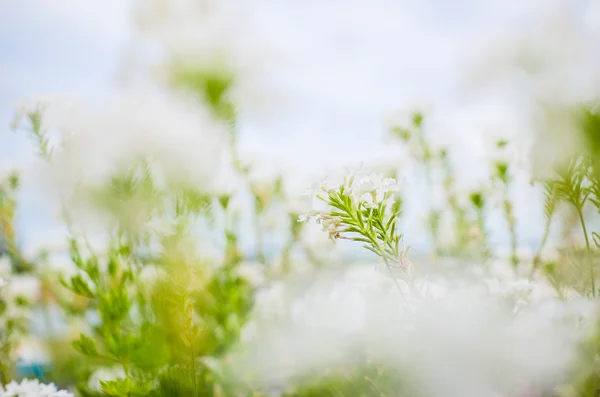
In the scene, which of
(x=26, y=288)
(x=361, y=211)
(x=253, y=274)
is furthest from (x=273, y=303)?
(x=361, y=211)

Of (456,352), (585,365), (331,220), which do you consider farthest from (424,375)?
(331,220)

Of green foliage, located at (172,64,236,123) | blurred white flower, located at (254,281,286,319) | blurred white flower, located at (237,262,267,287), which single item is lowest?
blurred white flower, located at (254,281,286,319)

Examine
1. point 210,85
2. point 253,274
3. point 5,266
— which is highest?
point 210,85

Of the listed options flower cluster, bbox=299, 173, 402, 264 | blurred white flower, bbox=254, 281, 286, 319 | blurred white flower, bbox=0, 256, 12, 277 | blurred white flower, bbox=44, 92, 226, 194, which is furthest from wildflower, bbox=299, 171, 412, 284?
blurred white flower, bbox=0, 256, 12, 277

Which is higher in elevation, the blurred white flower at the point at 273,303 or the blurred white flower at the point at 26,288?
the blurred white flower at the point at 26,288

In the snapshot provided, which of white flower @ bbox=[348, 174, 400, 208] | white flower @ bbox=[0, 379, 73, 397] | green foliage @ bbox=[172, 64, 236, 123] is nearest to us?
white flower @ bbox=[348, 174, 400, 208]

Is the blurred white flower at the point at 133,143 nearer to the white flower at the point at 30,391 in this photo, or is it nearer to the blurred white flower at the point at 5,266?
the white flower at the point at 30,391

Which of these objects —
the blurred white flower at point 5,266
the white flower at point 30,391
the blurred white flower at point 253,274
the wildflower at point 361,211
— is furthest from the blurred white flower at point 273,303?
the wildflower at point 361,211

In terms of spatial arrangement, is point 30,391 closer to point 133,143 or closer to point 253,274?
point 133,143

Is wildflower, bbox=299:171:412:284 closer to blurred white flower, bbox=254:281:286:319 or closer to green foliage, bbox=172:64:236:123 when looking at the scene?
green foliage, bbox=172:64:236:123

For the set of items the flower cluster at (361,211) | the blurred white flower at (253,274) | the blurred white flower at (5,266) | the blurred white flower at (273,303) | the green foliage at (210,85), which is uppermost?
the green foliage at (210,85)

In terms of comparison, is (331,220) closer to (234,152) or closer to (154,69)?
(234,152)

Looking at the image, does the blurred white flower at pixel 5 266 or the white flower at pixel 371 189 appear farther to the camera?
the blurred white flower at pixel 5 266
